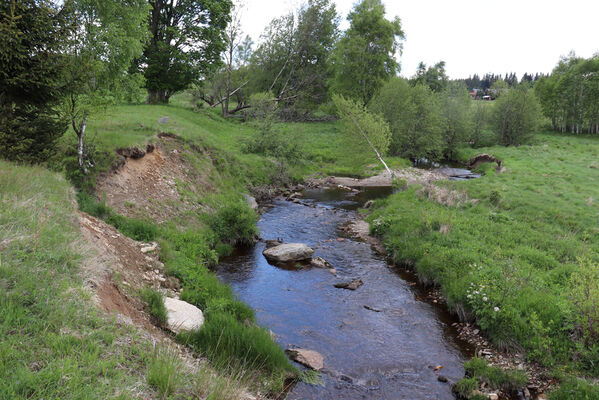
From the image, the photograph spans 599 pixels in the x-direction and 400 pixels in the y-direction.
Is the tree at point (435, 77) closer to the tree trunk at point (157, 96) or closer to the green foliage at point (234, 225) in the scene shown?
the tree trunk at point (157, 96)

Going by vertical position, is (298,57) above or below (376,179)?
above

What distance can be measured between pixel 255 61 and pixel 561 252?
52706 mm

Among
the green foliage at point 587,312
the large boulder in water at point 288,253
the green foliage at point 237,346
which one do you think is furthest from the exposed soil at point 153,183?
the green foliage at point 587,312

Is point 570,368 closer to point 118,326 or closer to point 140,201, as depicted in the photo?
point 118,326

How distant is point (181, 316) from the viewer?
8328 millimetres

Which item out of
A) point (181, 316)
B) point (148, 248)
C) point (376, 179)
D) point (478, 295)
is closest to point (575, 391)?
point (478, 295)

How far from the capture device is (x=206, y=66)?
127 feet

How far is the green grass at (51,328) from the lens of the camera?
392 centimetres

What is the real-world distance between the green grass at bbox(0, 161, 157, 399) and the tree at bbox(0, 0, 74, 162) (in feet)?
14.7

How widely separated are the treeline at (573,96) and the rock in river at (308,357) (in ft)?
244

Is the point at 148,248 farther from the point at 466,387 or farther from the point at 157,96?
the point at 157,96

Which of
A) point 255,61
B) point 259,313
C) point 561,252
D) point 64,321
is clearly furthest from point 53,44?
point 255,61

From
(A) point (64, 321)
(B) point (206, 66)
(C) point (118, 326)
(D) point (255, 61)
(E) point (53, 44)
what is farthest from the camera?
(D) point (255, 61)

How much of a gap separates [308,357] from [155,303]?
3.94m
